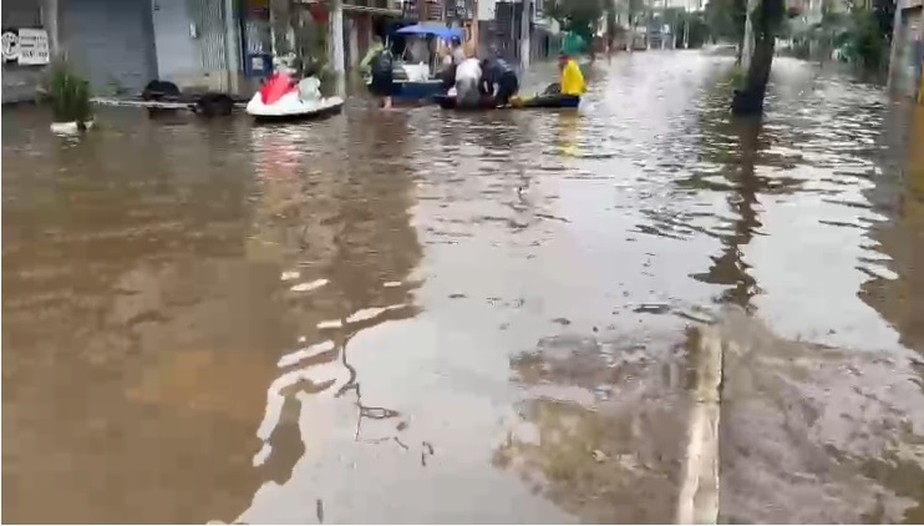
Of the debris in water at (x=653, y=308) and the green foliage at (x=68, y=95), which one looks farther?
the green foliage at (x=68, y=95)

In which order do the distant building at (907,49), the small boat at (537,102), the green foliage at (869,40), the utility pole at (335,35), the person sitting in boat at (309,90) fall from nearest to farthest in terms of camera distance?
the person sitting in boat at (309,90) → the small boat at (537,102) → the distant building at (907,49) → the utility pole at (335,35) → the green foliage at (869,40)

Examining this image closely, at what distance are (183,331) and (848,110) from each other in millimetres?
20401

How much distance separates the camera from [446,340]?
5.97 metres

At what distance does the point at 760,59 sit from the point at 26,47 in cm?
1565

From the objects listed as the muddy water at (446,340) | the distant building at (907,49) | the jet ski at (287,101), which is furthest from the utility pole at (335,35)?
the muddy water at (446,340)

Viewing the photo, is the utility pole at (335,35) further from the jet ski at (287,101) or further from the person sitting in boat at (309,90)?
the jet ski at (287,101)

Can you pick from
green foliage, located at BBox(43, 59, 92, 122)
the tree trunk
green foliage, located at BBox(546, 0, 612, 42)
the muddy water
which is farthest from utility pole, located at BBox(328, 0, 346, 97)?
green foliage, located at BBox(546, 0, 612, 42)

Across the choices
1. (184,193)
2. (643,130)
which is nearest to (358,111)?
(643,130)

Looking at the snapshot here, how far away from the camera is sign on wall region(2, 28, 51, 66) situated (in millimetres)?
21141

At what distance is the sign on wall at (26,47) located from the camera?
21.1 m

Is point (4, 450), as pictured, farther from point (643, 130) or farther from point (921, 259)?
point (643, 130)

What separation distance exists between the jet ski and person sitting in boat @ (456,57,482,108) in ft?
10.7

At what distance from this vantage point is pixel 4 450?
441 cm

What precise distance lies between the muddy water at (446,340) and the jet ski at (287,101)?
17.0ft
